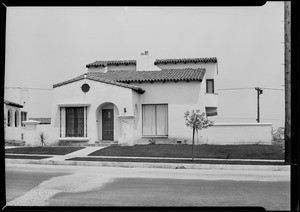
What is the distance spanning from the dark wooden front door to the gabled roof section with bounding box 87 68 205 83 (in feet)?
8.23

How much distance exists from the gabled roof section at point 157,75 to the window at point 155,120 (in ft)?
6.06

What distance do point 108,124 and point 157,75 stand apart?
466 centimetres

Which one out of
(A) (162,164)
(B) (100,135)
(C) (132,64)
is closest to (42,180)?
(A) (162,164)

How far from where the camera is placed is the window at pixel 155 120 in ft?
81.7

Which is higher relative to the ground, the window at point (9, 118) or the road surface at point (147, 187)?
the window at point (9, 118)

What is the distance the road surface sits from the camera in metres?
7.94

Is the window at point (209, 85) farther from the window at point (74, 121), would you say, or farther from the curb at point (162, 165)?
the curb at point (162, 165)

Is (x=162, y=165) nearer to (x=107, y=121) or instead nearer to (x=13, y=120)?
(x=107, y=121)

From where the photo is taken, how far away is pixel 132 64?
30641 mm

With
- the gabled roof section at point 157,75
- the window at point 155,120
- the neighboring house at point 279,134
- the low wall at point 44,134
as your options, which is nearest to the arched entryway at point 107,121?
the window at point 155,120

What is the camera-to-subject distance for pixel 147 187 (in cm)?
975

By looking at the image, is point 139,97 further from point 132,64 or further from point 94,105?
point 132,64

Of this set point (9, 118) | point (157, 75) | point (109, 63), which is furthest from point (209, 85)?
point (9, 118)
